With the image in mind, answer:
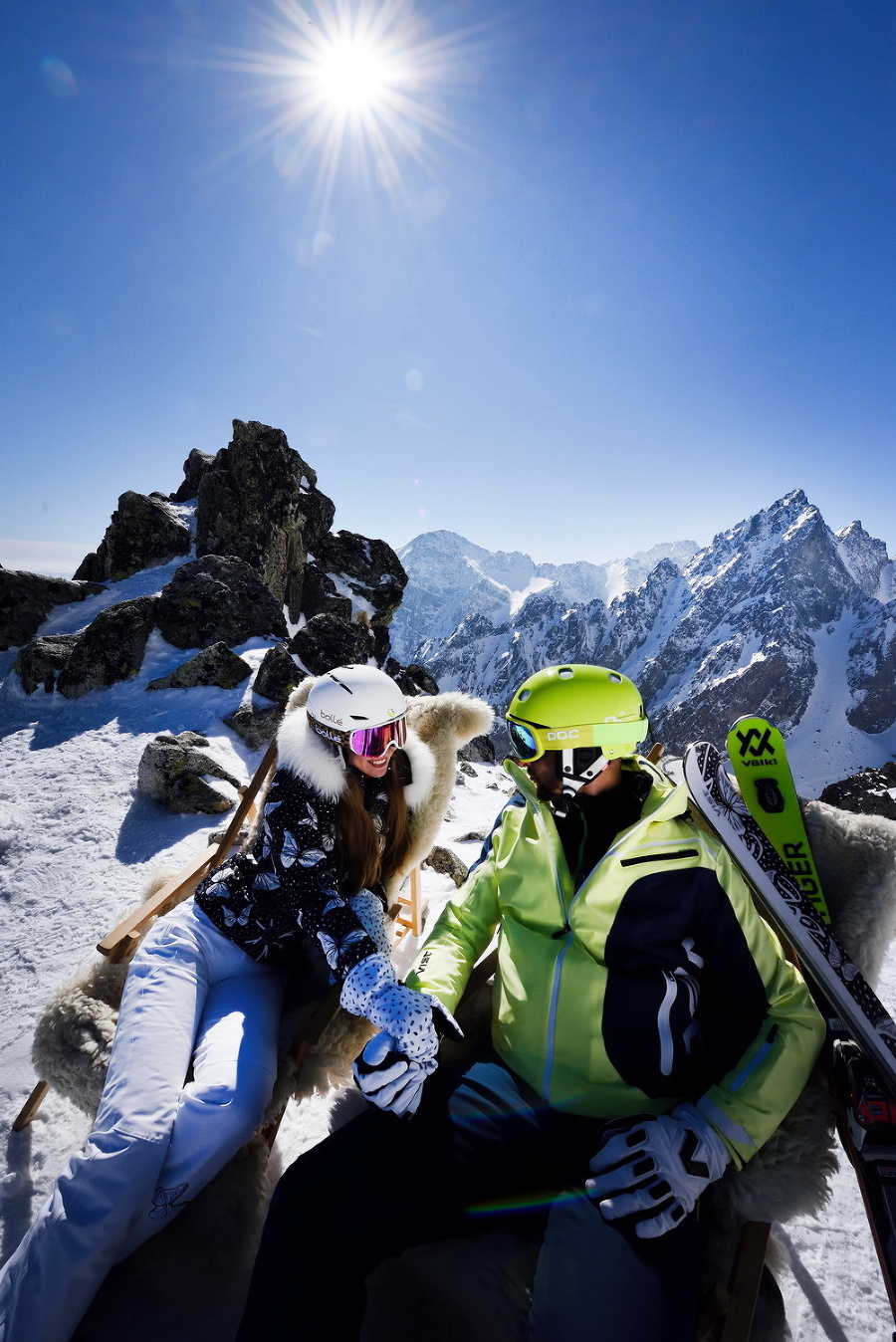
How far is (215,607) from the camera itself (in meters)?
15.2

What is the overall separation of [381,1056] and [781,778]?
2.33 meters

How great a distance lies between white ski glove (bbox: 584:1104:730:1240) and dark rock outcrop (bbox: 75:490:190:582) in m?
23.8

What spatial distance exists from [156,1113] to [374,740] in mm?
1918

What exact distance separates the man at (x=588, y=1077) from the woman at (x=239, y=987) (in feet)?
1.27

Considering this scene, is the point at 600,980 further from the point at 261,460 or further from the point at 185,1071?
the point at 261,460

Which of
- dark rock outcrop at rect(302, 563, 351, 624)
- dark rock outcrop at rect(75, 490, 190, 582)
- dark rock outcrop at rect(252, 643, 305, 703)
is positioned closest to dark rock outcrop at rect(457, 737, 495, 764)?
dark rock outcrop at rect(302, 563, 351, 624)

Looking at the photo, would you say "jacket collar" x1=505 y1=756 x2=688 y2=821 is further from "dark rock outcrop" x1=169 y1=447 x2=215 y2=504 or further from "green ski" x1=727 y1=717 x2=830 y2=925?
"dark rock outcrop" x1=169 y1=447 x2=215 y2=504

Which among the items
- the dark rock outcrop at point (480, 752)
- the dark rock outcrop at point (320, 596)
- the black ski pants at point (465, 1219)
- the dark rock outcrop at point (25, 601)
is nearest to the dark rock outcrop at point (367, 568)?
the dark rock outcrop at point (320, 596)

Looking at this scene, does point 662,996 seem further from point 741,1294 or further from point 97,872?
point 97,872

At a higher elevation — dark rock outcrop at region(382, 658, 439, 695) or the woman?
dark rock outcrop at region(382, 658, 439, 695)

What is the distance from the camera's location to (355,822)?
10.1ft

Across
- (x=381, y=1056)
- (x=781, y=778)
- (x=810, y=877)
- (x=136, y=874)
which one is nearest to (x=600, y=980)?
(x=381, y=1056)

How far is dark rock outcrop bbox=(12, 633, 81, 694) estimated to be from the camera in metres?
12.3

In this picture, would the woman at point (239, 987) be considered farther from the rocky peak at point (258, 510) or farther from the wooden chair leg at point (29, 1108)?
the rocky peak at point (258, 510)
